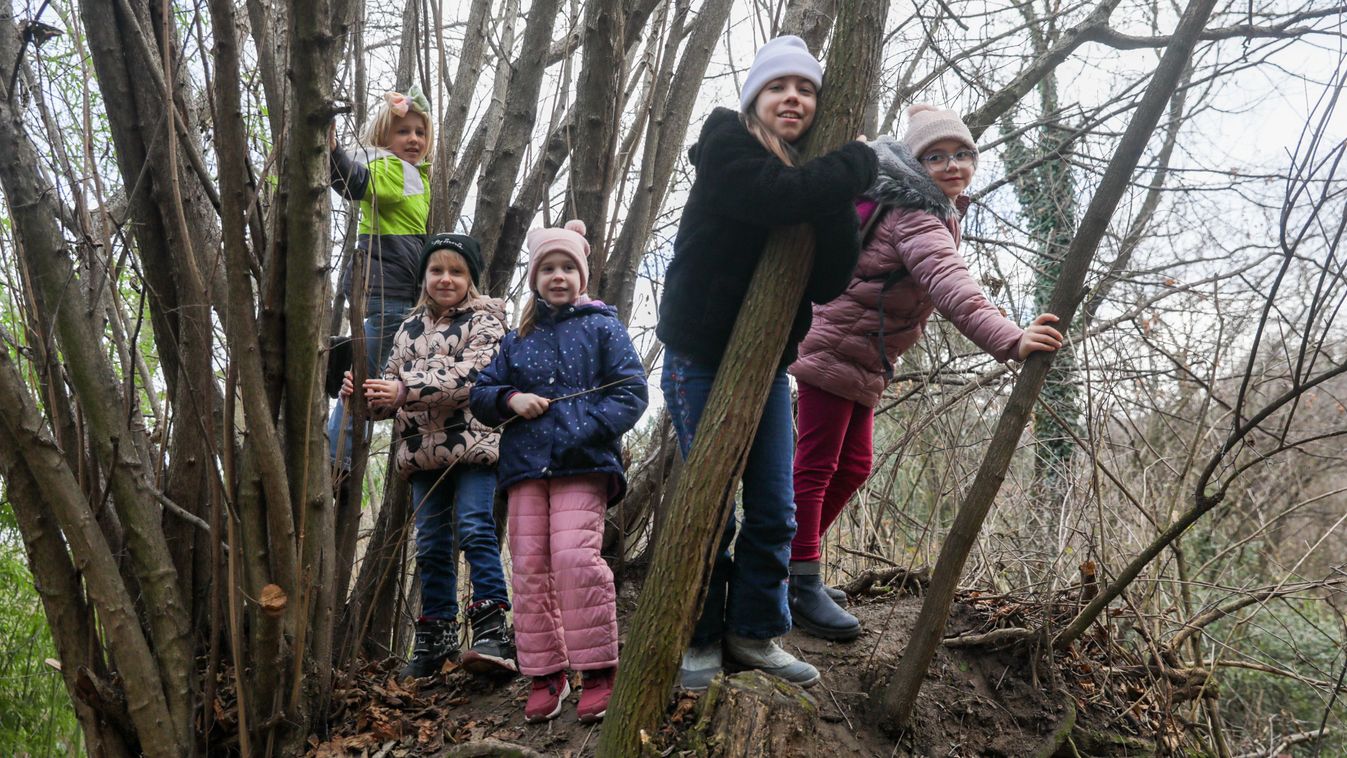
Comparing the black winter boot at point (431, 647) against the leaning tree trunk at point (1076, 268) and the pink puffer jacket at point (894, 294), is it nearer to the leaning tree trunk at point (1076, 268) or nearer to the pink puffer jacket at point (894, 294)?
the pink puffer jacket at point (894, 294)

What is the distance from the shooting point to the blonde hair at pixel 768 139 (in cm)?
206

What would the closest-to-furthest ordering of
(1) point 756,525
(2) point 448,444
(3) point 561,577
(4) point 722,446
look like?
(4) point 722,446 → (1) point 756,525 → (3) point 561,577 → (2) point 448,444

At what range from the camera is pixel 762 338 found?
1933mm

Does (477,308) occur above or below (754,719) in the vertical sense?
above

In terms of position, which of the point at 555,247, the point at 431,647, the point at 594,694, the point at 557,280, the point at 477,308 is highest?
the point at 555,247

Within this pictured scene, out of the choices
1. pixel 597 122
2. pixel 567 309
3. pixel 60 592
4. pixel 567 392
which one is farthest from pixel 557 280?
pixel 60 592

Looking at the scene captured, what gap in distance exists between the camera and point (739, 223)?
2.18 meters

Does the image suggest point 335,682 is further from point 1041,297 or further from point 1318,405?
point 1318,405

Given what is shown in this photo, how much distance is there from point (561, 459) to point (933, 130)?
1.47 metres

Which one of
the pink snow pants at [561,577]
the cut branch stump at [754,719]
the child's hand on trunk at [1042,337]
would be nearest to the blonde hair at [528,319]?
the pink snow pants at [561,577]

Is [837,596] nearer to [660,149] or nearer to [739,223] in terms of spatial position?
[739,223]

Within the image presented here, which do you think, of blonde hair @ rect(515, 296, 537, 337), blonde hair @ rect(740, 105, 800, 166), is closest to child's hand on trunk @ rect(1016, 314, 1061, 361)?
blonde hair @ rect(740, 105, 800, 166)

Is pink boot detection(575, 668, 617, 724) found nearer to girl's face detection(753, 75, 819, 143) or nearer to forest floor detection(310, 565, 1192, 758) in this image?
forest floor detection(310, 565, 1192, 758)

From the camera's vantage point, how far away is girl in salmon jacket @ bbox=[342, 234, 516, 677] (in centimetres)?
290
